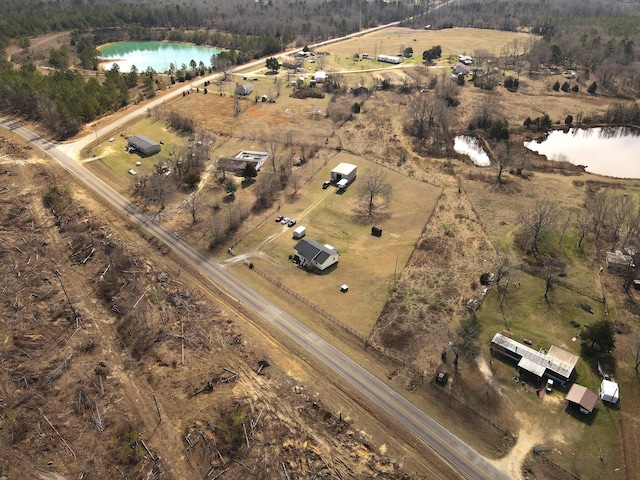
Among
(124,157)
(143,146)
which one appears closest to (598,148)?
(143,146)

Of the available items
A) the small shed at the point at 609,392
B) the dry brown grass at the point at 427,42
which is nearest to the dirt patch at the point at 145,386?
the small shed at the point at 609,392

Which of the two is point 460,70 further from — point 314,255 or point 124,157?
point 314,255

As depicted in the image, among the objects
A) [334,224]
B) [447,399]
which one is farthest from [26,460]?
[334,224]

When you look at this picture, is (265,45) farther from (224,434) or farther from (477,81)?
(224,434)

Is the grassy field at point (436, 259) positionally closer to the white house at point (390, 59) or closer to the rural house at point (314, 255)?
the rural house at point (314, 255)

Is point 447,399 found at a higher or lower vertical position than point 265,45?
lower

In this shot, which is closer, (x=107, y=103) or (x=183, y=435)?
(x=183, y=435)

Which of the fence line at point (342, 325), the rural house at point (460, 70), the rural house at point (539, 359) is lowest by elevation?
the fence line at point (342, 325)
